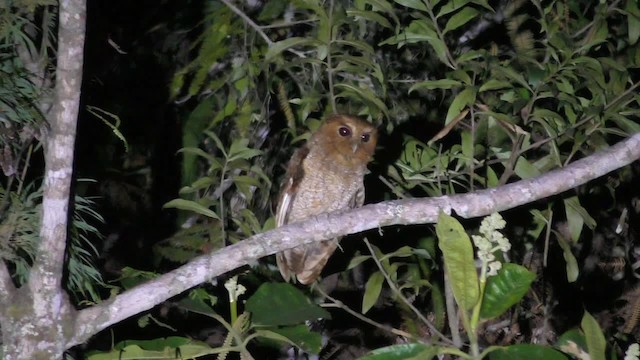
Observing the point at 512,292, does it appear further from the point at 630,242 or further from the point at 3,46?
the point at 630,242

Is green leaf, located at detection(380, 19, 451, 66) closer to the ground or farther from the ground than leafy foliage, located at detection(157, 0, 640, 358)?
farther from the ground

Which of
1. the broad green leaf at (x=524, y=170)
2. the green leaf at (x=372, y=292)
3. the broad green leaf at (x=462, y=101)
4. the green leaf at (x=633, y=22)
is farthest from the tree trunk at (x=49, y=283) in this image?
the green leaf at (x=633, y=22)

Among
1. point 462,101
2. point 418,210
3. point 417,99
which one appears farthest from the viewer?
point 417,99

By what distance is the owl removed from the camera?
9.77ft

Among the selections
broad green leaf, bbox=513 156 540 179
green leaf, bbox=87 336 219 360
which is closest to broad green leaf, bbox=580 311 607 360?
green leaf, bbox=87 336 219 360

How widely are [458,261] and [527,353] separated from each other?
19 cm

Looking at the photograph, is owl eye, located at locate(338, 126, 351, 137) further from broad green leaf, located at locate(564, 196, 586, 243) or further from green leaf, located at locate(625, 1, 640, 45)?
green leaf, located at locate(625, 1, 640, 45)

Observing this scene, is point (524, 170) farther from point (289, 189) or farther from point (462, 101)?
point (289, 189)

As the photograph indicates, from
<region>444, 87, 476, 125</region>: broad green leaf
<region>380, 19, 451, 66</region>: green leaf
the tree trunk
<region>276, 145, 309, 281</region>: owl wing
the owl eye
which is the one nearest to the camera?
the tree trunk

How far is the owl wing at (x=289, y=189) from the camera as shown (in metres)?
3.09

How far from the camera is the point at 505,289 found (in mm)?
1460

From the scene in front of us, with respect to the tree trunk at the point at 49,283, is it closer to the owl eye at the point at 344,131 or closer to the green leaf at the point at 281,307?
the green leaf at the point at 281,307

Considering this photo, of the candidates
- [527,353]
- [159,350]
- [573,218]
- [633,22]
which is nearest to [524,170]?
[573,218]

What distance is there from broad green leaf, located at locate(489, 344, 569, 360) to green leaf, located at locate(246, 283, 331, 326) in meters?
0.45
